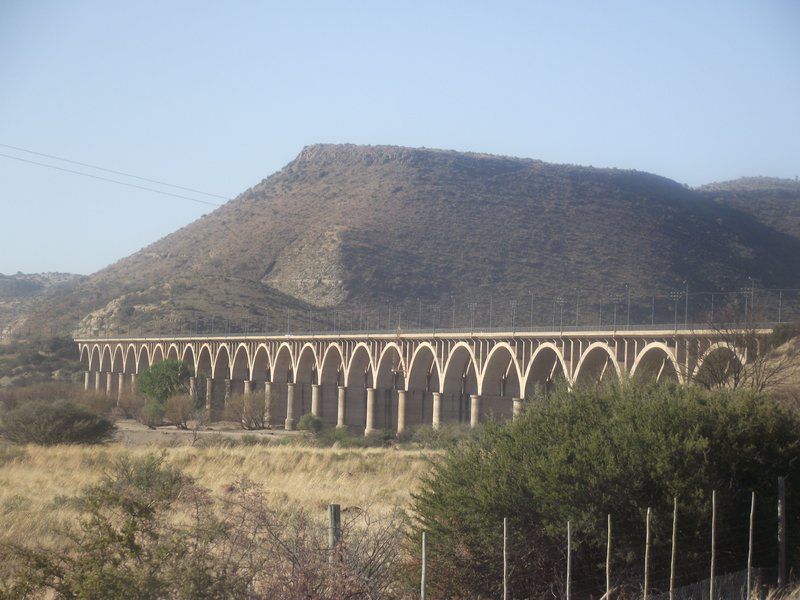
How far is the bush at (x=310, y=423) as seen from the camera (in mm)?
63025

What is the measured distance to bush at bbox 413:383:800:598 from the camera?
31.4ft

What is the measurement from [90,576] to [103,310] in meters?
107

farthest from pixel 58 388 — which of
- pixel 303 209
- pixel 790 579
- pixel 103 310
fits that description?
pixel 303 209

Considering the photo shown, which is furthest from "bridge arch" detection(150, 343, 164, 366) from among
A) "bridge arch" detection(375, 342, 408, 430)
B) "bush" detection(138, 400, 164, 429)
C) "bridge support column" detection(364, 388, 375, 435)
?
"bridge arch" detection(375, 342, 408, 430)

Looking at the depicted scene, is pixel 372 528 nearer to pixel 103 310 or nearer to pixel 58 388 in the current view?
pixel 58 388

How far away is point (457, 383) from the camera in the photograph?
58.2 meters

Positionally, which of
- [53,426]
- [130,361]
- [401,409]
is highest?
[53,426]

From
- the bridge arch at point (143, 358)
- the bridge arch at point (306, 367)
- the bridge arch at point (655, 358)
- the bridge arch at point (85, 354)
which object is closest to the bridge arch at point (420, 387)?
the bridge arch at point (306, 367)

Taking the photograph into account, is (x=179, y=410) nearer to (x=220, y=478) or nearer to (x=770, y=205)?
(x=220, y=478)

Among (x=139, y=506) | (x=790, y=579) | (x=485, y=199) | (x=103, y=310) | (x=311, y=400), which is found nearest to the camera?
(x=139, y=506)

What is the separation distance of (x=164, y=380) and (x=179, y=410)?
11.9 metres

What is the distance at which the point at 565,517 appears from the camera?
9.55m

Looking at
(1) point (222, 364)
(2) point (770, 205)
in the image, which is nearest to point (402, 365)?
(1) point (222, 364)

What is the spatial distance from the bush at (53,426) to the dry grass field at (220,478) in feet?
Answer: 7.37
